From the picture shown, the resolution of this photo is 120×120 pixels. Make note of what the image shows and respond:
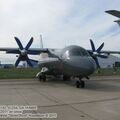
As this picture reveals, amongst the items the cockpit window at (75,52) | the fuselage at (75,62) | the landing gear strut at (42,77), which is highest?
the cockpit window at (75,52)

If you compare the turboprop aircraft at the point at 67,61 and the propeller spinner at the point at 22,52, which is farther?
the propeller spinner at the point at 22,52

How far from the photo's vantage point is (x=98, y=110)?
29.1 feet

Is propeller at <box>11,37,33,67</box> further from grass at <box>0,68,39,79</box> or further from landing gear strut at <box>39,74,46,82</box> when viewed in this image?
grass at <box>0,68,39,79</box>

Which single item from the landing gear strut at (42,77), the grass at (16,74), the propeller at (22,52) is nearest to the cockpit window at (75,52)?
the landing gear strut at (42,77)

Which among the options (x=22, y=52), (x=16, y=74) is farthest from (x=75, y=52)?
(x=16, y=74)

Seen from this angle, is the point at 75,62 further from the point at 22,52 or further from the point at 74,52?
the point at 22,52

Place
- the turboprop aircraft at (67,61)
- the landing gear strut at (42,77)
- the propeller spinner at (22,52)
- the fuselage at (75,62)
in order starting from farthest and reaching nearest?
the propeller spinner at (22,52)
the landing gear strut at (42,77)
the turboprop aircraft at (67,61)
the fuselage at (75,62)

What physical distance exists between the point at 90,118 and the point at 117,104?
9.26ft

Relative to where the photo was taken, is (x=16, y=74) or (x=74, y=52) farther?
(x=16, y=74)

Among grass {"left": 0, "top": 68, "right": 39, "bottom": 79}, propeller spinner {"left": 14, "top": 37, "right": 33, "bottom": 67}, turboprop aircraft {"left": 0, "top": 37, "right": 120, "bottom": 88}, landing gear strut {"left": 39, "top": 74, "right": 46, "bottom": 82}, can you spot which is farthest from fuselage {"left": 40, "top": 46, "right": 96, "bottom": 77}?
grass {"left": 0, "top": 68, "right": 39, "bottom": 79}

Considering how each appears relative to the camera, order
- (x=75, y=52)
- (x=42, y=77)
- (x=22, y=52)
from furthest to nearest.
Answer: (x=22, y=52), (x=42, y=77), (x=75, y=52)

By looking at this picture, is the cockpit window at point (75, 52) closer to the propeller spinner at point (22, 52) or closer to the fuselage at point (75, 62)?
the fuselage at point (75, 62)

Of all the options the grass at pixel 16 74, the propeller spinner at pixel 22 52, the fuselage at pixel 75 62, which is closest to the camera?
the fuselage at pixel 75 62

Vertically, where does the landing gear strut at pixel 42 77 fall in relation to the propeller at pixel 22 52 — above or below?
below
